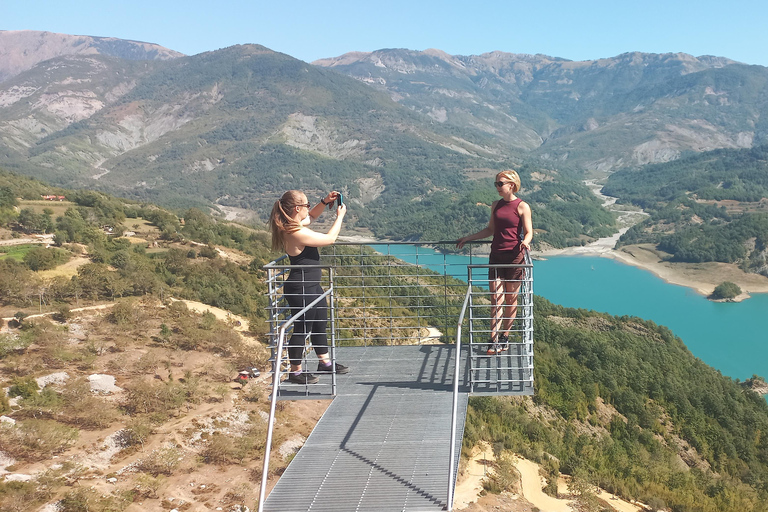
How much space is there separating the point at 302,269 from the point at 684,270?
8097 cm

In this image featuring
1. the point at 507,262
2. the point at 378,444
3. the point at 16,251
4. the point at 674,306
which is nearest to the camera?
the point at 378,444

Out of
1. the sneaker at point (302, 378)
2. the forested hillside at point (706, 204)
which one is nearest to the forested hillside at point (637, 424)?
the sneaker at point (302, 378)

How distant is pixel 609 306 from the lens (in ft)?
191

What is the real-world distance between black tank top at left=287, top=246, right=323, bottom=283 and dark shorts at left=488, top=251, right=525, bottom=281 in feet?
4.83

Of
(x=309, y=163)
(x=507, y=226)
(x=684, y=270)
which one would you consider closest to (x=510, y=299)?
(x=507, y=226)

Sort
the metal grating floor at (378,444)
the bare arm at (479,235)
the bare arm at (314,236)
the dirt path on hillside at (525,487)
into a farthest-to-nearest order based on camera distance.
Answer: the dirt path on hillside at (525,487) < the bare arm at (479,235) < the bare arm at (314,236) < the metal grating floor at (378,444)

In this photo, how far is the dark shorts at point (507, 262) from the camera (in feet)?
15.6

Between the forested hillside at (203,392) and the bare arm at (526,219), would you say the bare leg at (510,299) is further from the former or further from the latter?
the forested hillside at (203,392)

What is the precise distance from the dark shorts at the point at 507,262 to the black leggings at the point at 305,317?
1.46m

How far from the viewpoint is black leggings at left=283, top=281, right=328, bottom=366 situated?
4348mm

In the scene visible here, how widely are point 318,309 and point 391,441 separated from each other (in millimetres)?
1200

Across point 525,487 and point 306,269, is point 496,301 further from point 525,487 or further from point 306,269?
point 525,487

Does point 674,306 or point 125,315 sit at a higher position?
point 125,315

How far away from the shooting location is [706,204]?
10181cm
